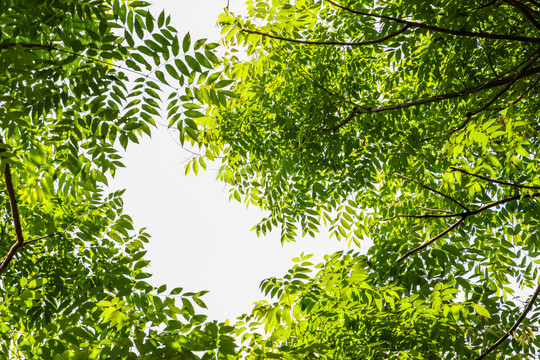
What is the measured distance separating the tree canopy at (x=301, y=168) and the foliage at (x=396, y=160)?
30 millimetres

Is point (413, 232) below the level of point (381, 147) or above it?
below

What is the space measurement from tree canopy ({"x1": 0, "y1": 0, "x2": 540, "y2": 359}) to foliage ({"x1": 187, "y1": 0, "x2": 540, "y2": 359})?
30 millimetres

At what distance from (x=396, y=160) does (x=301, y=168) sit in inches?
57.9

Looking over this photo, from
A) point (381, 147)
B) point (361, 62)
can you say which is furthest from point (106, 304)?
point (361, 62)

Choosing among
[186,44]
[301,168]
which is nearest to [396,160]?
[301,168]

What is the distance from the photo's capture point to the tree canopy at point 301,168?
309 centimetres

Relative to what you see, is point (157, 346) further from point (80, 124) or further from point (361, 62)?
point (361, 62)

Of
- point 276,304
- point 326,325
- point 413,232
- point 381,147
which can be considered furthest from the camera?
point 381,147

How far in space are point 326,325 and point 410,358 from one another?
99cm

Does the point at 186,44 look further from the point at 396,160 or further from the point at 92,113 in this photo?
the point at 396,160

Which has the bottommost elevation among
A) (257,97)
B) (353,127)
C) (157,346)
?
(157,346)

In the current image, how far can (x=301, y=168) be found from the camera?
6.62 m

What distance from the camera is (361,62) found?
6570mm

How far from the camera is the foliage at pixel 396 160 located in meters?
3.65
